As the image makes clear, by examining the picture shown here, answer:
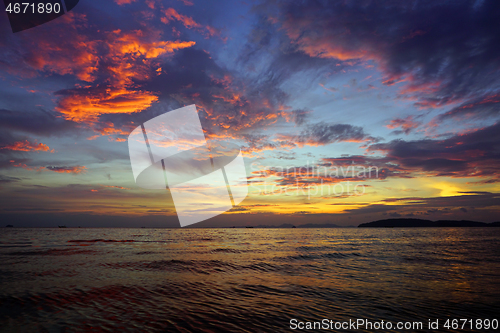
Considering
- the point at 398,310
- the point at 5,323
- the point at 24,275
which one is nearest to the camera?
the point at 5,323

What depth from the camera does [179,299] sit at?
446 inches

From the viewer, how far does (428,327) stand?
28.4 ft

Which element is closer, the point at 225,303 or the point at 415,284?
the point at 225,303

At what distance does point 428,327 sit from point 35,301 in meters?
17.0

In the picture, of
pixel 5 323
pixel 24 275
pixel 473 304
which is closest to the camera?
pixel 5 323

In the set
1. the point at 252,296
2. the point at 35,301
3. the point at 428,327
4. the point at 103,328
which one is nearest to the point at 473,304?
the point at 428,327

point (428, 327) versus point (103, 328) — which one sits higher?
point (103, 328)

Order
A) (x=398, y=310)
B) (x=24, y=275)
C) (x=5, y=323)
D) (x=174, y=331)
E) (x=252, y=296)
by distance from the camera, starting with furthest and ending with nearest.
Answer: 1. (x=24, y=275)
2. (x=252, y=296)
3. (x=398, y=310)
4. (x=5, y=323)
5. (x=174, y=331)

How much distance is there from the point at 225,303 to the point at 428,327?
8.22 meters

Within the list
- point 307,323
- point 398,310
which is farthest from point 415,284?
point 307,323

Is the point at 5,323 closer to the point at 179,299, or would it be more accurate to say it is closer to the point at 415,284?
the point at 179,299

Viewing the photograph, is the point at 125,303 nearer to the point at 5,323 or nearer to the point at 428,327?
the point at 5,323

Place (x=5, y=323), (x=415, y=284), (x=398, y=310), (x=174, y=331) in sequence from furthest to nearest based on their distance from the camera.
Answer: (x=415, y=284), (x=398, y=310), (x=5, y=323), (x=174, y=331)

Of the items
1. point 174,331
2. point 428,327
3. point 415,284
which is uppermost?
point 174,331
